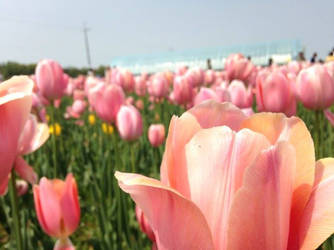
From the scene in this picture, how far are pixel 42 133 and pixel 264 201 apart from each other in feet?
2.88

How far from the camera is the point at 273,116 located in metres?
0.44

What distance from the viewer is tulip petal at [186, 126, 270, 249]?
0.40 m

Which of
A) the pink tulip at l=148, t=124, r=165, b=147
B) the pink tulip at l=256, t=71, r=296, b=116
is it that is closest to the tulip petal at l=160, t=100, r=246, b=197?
the pink tulip at l=256, t=71, r=296, b=116

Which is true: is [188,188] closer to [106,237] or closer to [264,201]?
[264,201]

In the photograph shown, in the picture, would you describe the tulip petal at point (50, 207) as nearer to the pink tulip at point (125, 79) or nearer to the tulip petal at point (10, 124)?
the tulip petal at point (10, 124)

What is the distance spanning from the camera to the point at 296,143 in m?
0.42

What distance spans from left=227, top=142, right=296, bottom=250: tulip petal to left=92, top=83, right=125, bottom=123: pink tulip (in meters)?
1.48

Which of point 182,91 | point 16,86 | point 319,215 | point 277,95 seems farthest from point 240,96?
point 319,215

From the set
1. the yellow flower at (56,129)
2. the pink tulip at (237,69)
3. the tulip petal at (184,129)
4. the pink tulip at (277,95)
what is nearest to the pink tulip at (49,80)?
the yellow flower at (56,129)

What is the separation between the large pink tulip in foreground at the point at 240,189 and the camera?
1.25 feet

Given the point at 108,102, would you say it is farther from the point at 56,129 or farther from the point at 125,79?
the point at 125,79

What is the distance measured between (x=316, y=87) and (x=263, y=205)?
1.04 m

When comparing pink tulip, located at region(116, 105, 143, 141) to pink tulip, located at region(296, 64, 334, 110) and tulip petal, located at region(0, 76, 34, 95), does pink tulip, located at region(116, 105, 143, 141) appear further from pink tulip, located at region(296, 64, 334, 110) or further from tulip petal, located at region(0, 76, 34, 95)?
tulip petal, located at region(0, 76, 34, 95)

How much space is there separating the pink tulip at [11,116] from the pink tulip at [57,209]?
0.48 meters
